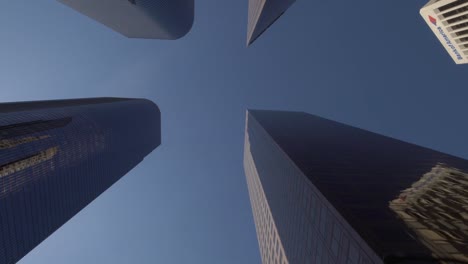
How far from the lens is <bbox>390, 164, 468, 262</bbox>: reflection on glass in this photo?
30.0 metres

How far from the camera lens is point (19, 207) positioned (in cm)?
11644

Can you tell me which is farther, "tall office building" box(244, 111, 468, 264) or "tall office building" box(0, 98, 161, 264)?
"tall office building" box(0, 98, 161, 264)

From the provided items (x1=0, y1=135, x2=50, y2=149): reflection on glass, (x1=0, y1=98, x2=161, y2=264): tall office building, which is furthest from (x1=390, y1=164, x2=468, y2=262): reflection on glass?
(x1=0, y1=135, x2=50, y2=149): reflection on glass

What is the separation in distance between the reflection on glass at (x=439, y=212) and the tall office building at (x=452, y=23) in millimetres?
49328

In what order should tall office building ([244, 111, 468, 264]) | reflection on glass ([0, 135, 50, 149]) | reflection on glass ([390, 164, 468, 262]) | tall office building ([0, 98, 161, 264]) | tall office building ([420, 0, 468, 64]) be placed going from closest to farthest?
reflection on glass ([390, 164, 468, 262]) → tall office building ([244, 111, 468, 264]) → tall office building ([420, 0, 468, 64]) → reflection on glass ([0, 135, 50, 149]) → tall office building ([0, 98, 161, 264])

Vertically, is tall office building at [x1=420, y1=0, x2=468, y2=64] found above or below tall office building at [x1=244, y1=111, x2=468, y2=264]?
above

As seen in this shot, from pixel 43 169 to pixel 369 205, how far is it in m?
118

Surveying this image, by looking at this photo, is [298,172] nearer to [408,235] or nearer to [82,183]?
[408,235]

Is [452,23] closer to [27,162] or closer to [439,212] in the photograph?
[439,212]

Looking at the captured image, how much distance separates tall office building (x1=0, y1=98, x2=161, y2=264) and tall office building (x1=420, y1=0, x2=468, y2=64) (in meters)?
121

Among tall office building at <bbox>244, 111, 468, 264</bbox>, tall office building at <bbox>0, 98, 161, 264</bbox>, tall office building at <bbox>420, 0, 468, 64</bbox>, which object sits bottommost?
tall office building at <bbox>0, 98, 161, 264</bbox>

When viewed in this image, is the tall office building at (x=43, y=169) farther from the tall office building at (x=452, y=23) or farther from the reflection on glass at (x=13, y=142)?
the tall office building at (x=452, y=23)

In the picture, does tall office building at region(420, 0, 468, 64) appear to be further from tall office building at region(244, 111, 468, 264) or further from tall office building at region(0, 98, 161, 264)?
tall office building at region(0, 98, 161, 264)

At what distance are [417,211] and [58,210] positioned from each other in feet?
441
